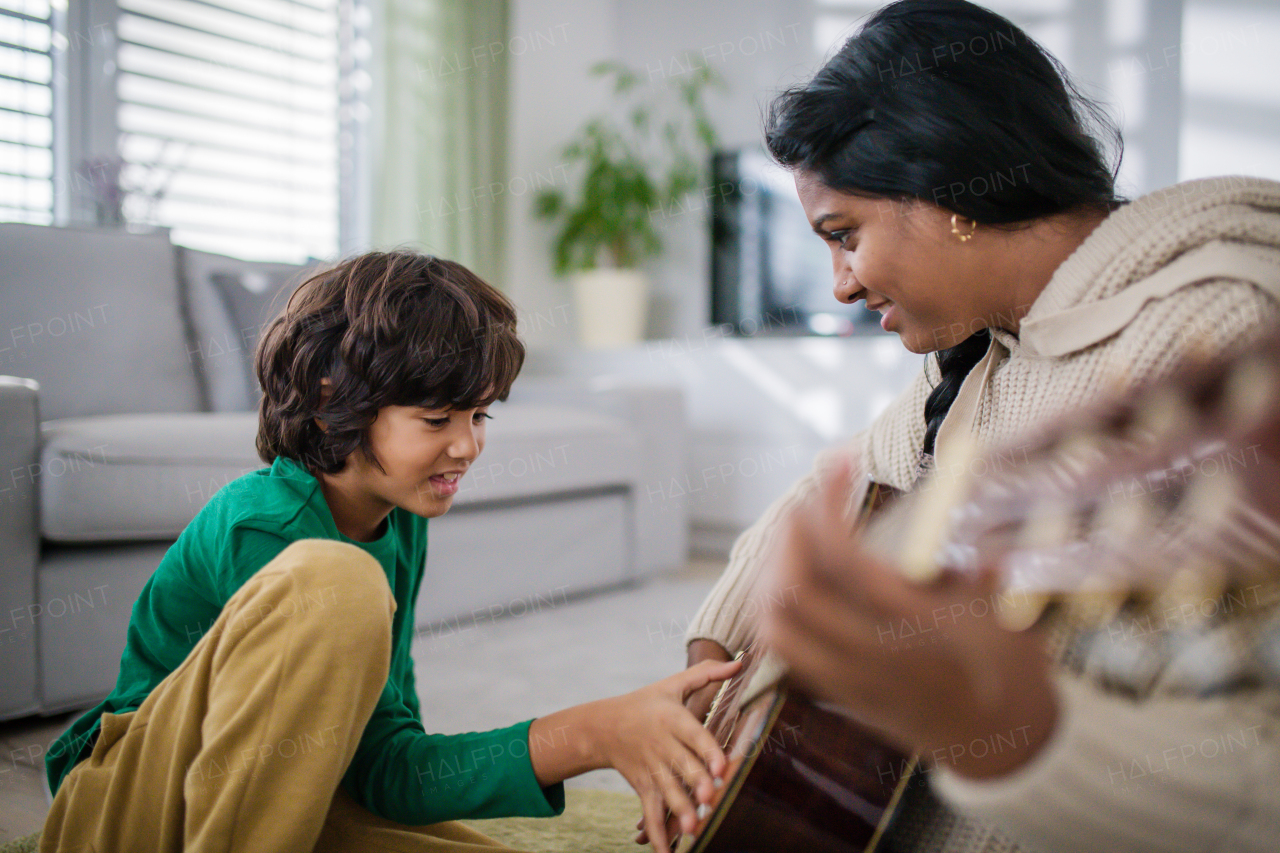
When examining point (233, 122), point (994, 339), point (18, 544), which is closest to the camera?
point (994, 339)

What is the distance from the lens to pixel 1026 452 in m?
0.31

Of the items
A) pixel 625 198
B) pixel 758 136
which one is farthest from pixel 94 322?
pixel 758 136

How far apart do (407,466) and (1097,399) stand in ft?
1.98

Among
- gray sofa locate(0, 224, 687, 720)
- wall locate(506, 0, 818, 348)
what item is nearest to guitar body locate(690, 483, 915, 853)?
gray sofa locate(0, 224, 687, 720)

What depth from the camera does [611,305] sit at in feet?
11.7

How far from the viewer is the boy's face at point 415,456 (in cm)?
87

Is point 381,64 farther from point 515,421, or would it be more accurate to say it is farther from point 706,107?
point 515,421

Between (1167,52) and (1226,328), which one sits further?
(1167,52)

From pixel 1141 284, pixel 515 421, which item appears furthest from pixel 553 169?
pixel 1141 284

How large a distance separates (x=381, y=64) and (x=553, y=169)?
0.86 m

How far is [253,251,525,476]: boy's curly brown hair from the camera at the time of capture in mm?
849

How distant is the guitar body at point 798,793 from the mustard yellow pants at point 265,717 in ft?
0.89

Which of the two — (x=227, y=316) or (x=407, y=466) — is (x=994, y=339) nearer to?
(x=407, y=466)

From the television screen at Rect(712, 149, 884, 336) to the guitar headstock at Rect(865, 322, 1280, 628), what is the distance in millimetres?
2951
